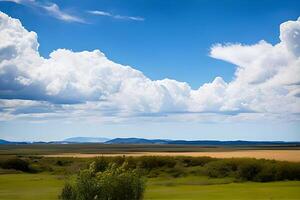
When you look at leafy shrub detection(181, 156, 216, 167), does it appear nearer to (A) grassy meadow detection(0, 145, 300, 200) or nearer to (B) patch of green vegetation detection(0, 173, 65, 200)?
(A) grassy meadow detection(0, 145, 300, 200)

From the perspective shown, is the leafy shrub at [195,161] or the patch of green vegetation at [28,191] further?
the leafy shrub at [195,161]

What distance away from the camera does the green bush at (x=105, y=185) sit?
27234 millimetres

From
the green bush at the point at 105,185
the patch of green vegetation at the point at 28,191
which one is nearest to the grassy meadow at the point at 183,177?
the patch of green vegetation at the point at 28,191

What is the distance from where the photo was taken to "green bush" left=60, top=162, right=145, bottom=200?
27.2 m

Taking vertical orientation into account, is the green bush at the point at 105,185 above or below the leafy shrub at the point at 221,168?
below

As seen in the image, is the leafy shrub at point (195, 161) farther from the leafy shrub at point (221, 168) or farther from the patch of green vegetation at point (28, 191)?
the patch of green vegetation at point (28, 191)

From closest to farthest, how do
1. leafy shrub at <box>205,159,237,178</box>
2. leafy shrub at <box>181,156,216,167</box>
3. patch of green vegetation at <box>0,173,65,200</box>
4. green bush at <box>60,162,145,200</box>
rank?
1. green bush at <box>60,162,145,200</box>
2. patch of green vegetation at <box>0,173,65,200</box>
3. leafy shrub at <box>205,159,237,178</box>
4. leafy shrub at <box>181,156,216,167</box>

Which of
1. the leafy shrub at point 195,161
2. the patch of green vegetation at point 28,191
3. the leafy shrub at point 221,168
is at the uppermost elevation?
the leafy shrub at point 195,161

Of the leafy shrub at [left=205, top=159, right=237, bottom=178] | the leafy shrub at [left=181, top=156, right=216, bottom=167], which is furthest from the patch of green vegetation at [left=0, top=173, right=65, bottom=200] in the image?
the leafy shrub at [left=181, top=156, right=216, bottom=167]

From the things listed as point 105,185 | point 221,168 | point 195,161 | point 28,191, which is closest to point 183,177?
point 221,168

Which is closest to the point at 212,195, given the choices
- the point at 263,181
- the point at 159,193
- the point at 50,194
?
the point at 159,193

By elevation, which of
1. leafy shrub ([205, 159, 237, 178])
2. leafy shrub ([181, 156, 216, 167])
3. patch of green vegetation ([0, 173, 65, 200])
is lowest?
patch of green vegetation ([0, 173, 65, 200])

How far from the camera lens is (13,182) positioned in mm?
59875

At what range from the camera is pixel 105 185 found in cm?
2748
